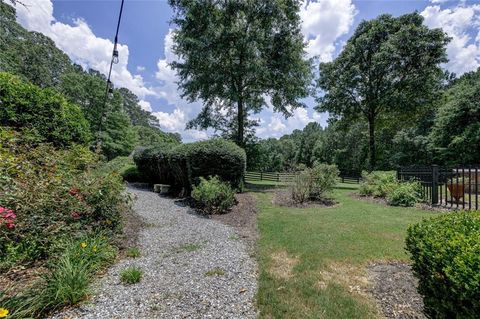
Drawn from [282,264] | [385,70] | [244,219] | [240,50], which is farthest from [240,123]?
[385,70]

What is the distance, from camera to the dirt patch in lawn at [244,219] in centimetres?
509

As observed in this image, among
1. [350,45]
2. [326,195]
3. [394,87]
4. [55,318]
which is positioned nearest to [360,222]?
[326,195]

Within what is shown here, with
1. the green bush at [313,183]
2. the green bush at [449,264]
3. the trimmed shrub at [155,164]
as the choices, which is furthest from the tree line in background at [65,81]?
the green bush at [449,264]

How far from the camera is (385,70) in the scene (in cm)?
1744

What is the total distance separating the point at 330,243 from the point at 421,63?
18316 millimetres

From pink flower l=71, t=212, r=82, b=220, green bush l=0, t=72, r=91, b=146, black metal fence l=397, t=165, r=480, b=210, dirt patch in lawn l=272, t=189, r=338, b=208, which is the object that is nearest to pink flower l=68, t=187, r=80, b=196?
pink flower l=71, t=212, r=82, b=220

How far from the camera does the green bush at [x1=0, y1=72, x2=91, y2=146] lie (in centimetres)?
614

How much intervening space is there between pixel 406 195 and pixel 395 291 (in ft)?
21.2

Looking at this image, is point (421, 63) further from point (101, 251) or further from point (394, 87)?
point (101, 251)

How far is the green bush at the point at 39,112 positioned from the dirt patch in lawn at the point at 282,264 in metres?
6.04

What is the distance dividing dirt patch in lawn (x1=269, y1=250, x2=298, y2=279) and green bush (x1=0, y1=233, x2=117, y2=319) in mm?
2354

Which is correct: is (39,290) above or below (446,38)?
below

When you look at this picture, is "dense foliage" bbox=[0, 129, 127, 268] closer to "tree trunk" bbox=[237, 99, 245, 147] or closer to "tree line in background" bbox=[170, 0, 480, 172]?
"tree line in background" bbox=[170, 0, 480, 172]

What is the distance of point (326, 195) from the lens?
9070 mm
